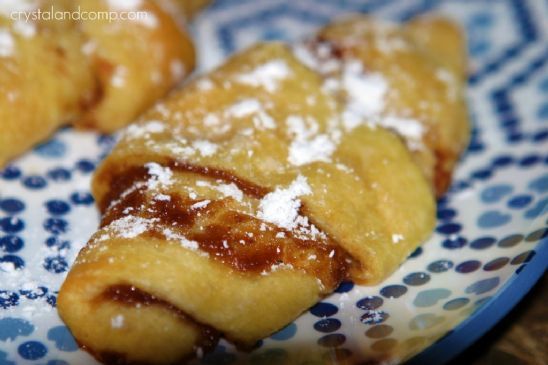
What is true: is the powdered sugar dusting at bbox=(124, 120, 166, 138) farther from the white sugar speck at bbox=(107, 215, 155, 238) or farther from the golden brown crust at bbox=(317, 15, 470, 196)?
the golden brown crust at bbox=(317, 15, 470, 196)

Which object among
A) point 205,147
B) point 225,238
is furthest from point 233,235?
point 205,147

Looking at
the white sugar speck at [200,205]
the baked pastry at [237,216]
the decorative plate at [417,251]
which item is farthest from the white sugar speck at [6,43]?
the white sugar speck at [200,205]

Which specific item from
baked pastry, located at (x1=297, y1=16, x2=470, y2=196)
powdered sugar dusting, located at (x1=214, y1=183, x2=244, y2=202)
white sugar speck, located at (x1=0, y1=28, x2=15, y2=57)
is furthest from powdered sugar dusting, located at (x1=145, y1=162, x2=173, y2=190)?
white sugar speck, located at (x1=0, y1=28, x2=15, y2=57)

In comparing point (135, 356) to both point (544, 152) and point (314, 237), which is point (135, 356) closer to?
point (314, 237)

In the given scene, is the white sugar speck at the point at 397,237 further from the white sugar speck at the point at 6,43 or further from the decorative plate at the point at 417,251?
the white sugar speck at the point at 6,43

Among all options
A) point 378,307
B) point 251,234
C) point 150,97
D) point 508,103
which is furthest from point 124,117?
point 508,103
